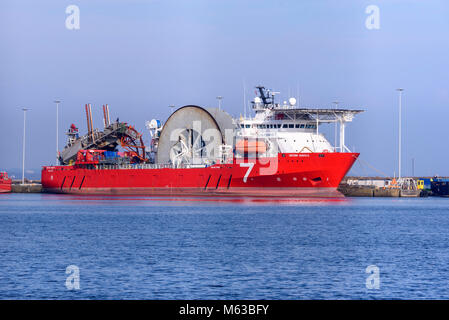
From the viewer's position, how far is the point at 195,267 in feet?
83.3

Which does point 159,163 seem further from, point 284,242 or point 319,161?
point 284,242

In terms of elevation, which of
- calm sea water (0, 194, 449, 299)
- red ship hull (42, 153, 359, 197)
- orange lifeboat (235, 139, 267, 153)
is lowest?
calm sea water (0, 194, 449, 299)

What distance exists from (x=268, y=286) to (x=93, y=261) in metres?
7.77

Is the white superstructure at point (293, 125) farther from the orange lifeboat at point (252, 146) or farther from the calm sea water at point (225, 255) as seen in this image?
the calm sea water at point (225, 255)

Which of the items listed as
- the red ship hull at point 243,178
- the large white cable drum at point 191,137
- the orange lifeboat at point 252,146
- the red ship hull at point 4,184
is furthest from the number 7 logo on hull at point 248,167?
the red ship hull at point 4,184

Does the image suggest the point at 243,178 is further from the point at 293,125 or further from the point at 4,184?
the point at 4,184

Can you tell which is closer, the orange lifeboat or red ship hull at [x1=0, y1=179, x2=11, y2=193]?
the orange lifeboat

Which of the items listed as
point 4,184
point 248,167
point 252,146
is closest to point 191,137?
point 252,146

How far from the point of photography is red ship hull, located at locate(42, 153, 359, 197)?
2397 inches

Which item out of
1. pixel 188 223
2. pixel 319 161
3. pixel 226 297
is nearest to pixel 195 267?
pixel 226 297

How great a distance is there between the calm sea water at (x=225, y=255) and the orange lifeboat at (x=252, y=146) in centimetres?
1575

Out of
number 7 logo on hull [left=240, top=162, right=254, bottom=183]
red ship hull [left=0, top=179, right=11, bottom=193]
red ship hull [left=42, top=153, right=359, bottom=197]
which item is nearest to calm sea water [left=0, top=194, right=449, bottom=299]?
red ship hull [left=42, top=153, right=359, bottom=197]

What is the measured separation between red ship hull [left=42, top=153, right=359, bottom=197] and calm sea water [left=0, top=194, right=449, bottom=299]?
11.9 metres

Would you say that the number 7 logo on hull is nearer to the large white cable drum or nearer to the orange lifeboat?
the orange lifeboat
